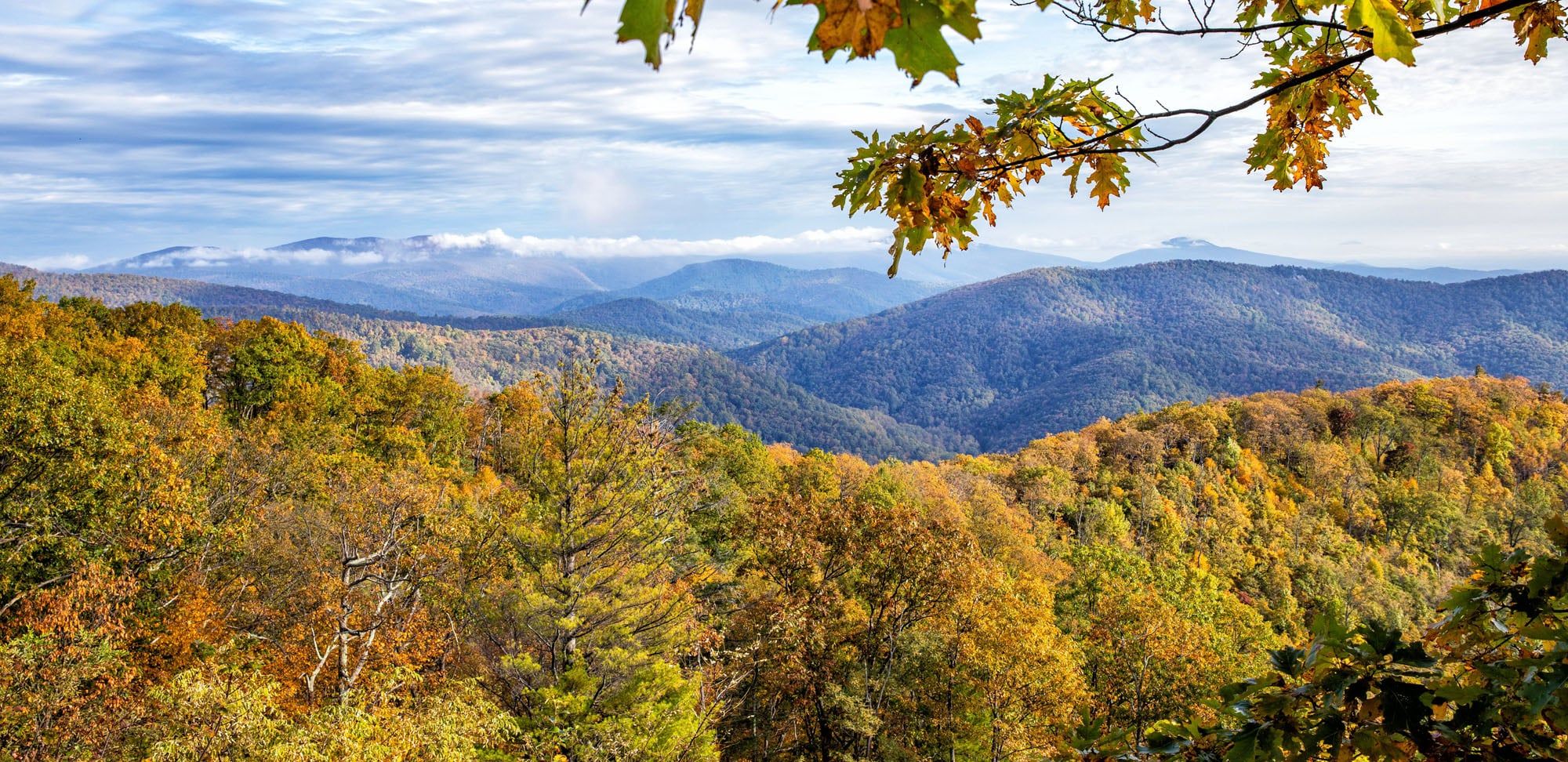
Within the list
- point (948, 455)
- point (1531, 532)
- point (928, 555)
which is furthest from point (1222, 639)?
point (948, 455)

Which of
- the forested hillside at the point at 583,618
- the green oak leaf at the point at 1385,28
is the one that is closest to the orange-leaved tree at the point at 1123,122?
the green oak leaf at the point at 1385,28

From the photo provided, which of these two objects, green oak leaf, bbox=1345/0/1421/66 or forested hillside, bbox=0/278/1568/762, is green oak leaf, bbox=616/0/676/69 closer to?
green oak leaf, bbox=1345/0/1421/66

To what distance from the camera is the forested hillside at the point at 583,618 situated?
2271 millimetres

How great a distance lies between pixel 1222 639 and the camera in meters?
21.7

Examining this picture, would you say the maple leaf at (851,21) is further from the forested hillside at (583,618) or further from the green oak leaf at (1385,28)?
the forested hillside at (583,618)

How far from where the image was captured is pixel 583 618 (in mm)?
12336

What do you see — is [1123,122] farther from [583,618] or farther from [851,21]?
[583,618]

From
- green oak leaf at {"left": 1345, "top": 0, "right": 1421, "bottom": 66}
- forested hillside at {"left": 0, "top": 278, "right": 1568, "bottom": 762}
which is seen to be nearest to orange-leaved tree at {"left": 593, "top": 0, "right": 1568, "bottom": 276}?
green oak leaf at {"left": 1345, "top": 0, "right": 1421, "bottom": 66}

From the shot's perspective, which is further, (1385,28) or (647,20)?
(1385,28)

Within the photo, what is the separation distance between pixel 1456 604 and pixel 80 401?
1903 centimetres

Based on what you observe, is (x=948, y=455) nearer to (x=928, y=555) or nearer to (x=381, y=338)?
(x=381, y=338)

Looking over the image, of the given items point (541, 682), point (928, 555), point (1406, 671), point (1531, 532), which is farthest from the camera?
point (1531, 532)

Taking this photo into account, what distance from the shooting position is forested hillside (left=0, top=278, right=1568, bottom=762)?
227cm

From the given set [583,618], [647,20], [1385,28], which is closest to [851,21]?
[647,20]
